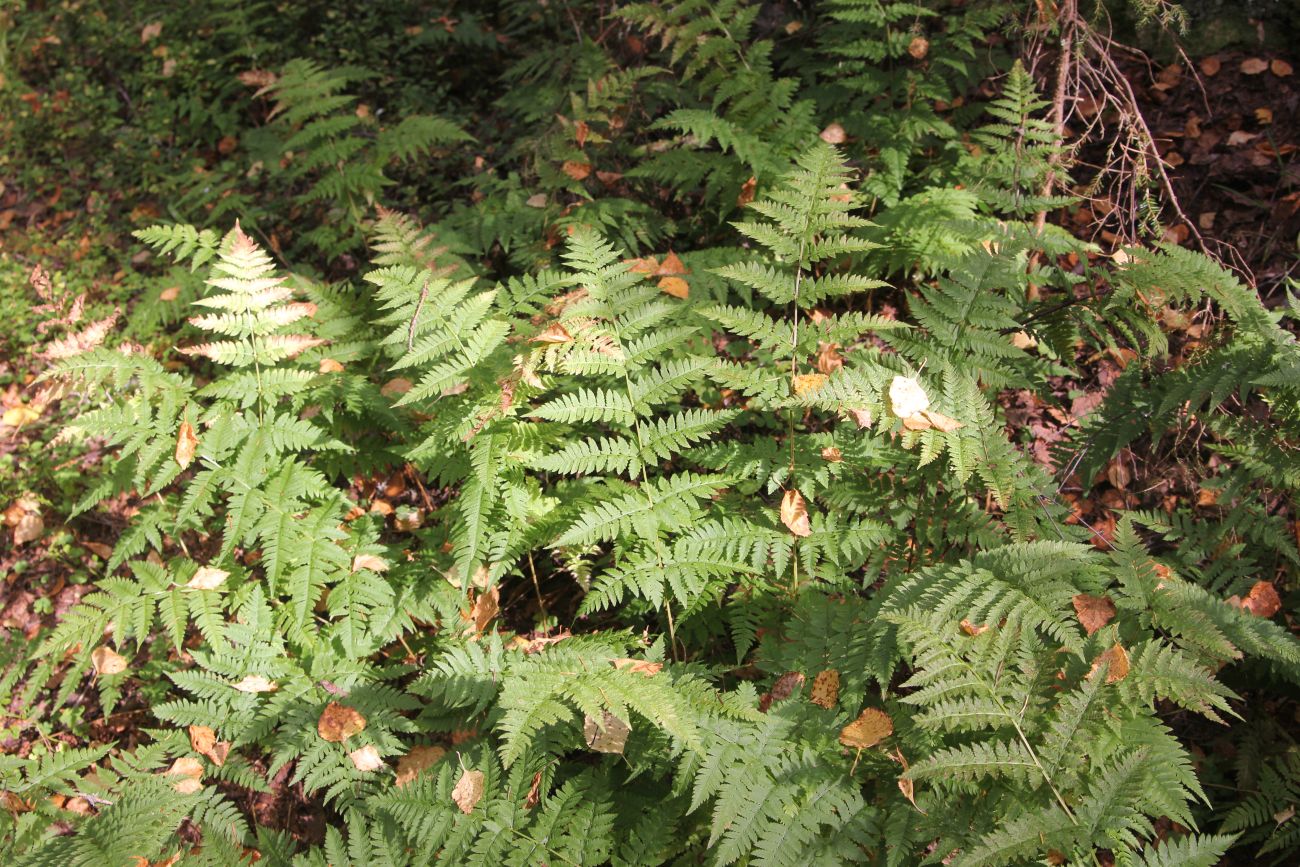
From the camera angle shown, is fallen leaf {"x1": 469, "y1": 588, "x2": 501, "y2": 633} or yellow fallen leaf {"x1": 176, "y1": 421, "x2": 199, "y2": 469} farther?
fallen leaf {"x1": 469, "y1": 588, "x2": 501, "y2": 633}

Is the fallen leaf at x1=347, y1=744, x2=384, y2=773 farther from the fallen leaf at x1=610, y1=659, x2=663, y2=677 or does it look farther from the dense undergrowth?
the fallen leaf at x1=610, y1=659, x2=663, y2=677

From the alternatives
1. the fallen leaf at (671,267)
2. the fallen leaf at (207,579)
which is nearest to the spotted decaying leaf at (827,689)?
the fallen leaf at (671,267)

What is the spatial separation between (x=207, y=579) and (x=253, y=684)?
0.55m

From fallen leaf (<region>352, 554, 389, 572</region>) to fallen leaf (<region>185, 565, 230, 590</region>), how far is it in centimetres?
61

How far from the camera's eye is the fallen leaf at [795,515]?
309cm

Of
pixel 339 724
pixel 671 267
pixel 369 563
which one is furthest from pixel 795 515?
pixel 339 724

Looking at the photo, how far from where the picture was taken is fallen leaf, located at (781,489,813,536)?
3092 millimetres

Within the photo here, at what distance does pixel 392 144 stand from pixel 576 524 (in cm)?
298

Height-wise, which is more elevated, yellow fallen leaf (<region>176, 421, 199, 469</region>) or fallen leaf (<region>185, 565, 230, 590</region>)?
yellow fallen leaf (<region>176, 421, 199, 469</region>)

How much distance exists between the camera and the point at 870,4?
423 cm

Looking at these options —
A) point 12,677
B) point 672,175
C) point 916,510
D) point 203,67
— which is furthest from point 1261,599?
point 203,67

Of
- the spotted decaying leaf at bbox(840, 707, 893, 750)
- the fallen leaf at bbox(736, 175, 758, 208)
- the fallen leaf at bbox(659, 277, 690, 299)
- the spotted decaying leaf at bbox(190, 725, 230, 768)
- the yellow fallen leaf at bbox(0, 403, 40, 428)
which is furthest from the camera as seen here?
the yellow fallen leaf at bbox(0, 403, 40, 428)

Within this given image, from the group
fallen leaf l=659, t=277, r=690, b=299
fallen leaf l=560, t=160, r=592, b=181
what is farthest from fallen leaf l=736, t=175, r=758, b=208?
fallen leaf l=560, t=160, r=592, b=181

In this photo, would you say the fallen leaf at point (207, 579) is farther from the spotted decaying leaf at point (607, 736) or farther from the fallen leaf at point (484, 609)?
the spotted decaying leaf at point (607, 736)
